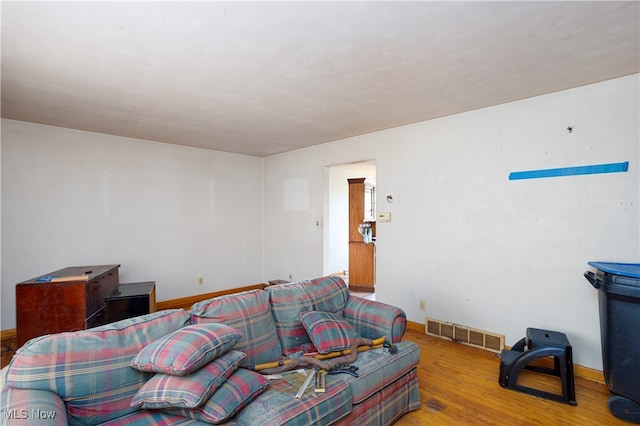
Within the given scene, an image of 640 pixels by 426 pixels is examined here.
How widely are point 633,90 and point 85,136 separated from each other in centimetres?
591

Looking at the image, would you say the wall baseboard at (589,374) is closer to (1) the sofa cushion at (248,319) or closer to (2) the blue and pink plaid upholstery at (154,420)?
(1) the sofa cushion at (248,319)

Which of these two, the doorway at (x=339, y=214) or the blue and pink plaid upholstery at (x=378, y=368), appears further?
the doorway at (x=339, y=214)

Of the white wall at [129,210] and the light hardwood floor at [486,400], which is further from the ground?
the white wall at [129,210]

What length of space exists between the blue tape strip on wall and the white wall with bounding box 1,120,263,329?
4.35 m

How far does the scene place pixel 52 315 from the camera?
2748mm

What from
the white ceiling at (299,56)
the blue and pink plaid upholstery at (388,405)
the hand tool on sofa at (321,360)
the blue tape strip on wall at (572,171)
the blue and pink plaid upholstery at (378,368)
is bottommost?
the blue and pink plaid upholstery at (388,405)

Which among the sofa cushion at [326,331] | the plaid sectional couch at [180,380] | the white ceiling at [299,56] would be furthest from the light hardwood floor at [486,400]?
the white ceiling at [299,56]

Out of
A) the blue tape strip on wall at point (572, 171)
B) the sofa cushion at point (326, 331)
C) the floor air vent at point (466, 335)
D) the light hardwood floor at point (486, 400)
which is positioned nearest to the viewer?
the sofa cushion at point (326, 331)

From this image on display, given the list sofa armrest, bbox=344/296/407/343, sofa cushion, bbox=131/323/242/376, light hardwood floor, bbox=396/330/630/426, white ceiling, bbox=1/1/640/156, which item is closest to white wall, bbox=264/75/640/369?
white ceiling, bbox=1/1/640/156

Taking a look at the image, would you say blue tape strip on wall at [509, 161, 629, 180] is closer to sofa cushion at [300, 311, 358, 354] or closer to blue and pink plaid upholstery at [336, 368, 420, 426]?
blue and pink plaid upholstery at [336, 368, 420, 426]

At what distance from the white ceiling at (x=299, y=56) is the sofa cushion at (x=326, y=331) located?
1823mm

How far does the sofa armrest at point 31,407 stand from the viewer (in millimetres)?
1104

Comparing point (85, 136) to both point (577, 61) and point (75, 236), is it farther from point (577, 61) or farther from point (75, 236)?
point (577, 61)

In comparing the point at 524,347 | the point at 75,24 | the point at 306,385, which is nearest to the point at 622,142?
the point at 524,347
